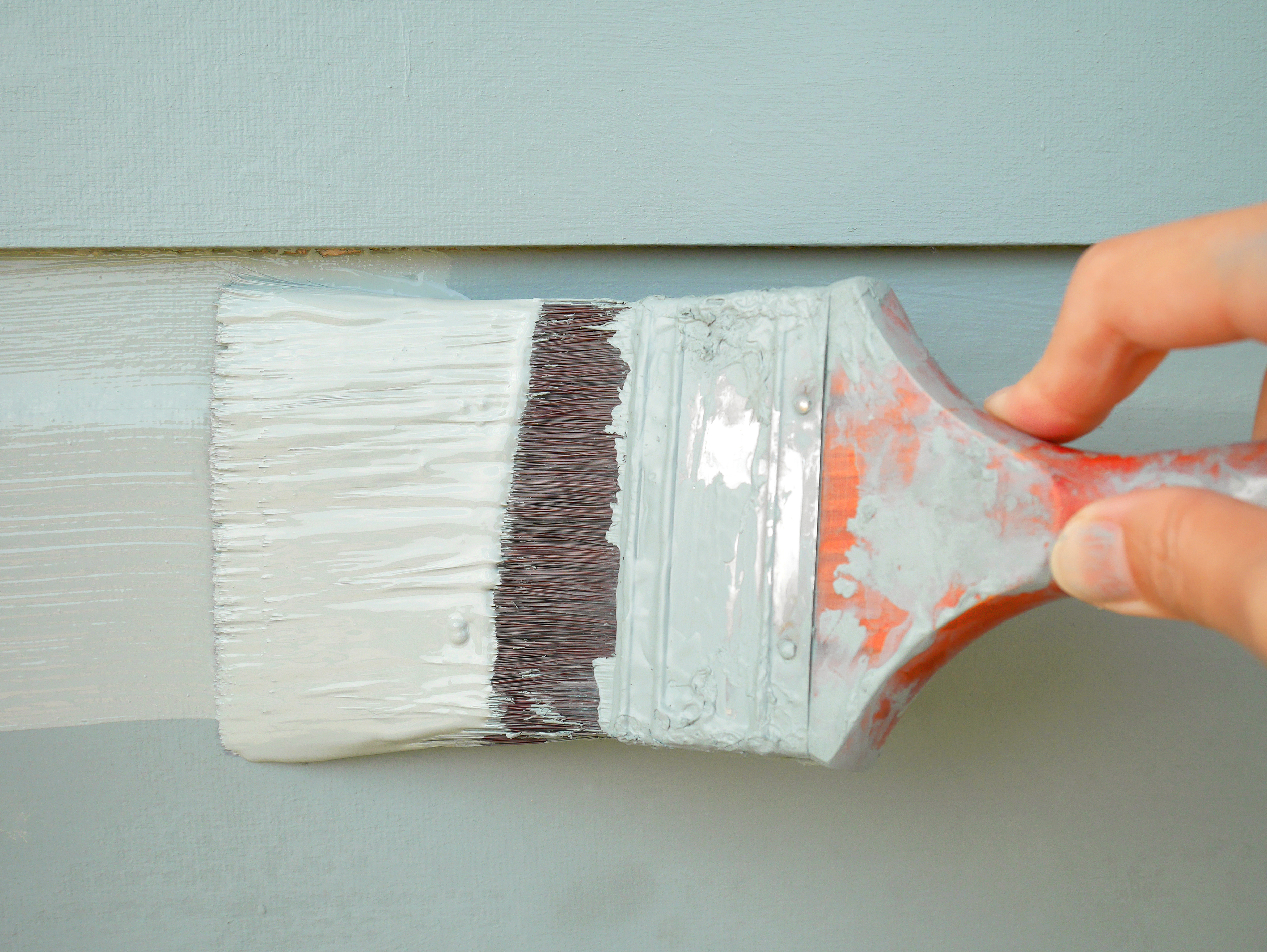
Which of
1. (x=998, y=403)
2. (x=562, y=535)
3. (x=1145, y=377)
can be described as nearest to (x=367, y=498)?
(x=562, y=535)

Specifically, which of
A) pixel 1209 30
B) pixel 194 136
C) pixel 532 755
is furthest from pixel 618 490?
pixel 1209 30

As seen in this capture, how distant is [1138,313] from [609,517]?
1.37 feet

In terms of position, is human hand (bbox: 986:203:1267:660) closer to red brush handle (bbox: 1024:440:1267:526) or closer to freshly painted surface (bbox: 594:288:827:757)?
red brush handle (bbox: 1024:440:1267:526)

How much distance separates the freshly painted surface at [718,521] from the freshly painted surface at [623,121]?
19cm

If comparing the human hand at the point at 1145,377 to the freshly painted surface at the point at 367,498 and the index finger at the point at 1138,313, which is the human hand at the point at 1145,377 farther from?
the freshly painted surface at the point at 367,498

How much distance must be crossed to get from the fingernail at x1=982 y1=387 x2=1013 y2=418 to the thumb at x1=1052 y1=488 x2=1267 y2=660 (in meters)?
0.12

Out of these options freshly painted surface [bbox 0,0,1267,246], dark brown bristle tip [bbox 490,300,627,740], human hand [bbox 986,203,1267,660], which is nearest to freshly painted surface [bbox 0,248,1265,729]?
→ freshly painted surface [bbox 0,0,1267,246]

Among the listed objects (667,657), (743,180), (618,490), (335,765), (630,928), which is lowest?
(630,928)

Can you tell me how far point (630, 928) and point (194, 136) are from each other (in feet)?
3.06

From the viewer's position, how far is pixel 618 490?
0.73 meters

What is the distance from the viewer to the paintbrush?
2.11ft

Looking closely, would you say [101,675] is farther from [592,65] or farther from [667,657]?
[592,65]

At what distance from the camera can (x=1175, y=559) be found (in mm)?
463

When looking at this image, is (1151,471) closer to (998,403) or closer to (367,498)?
(998,403)
